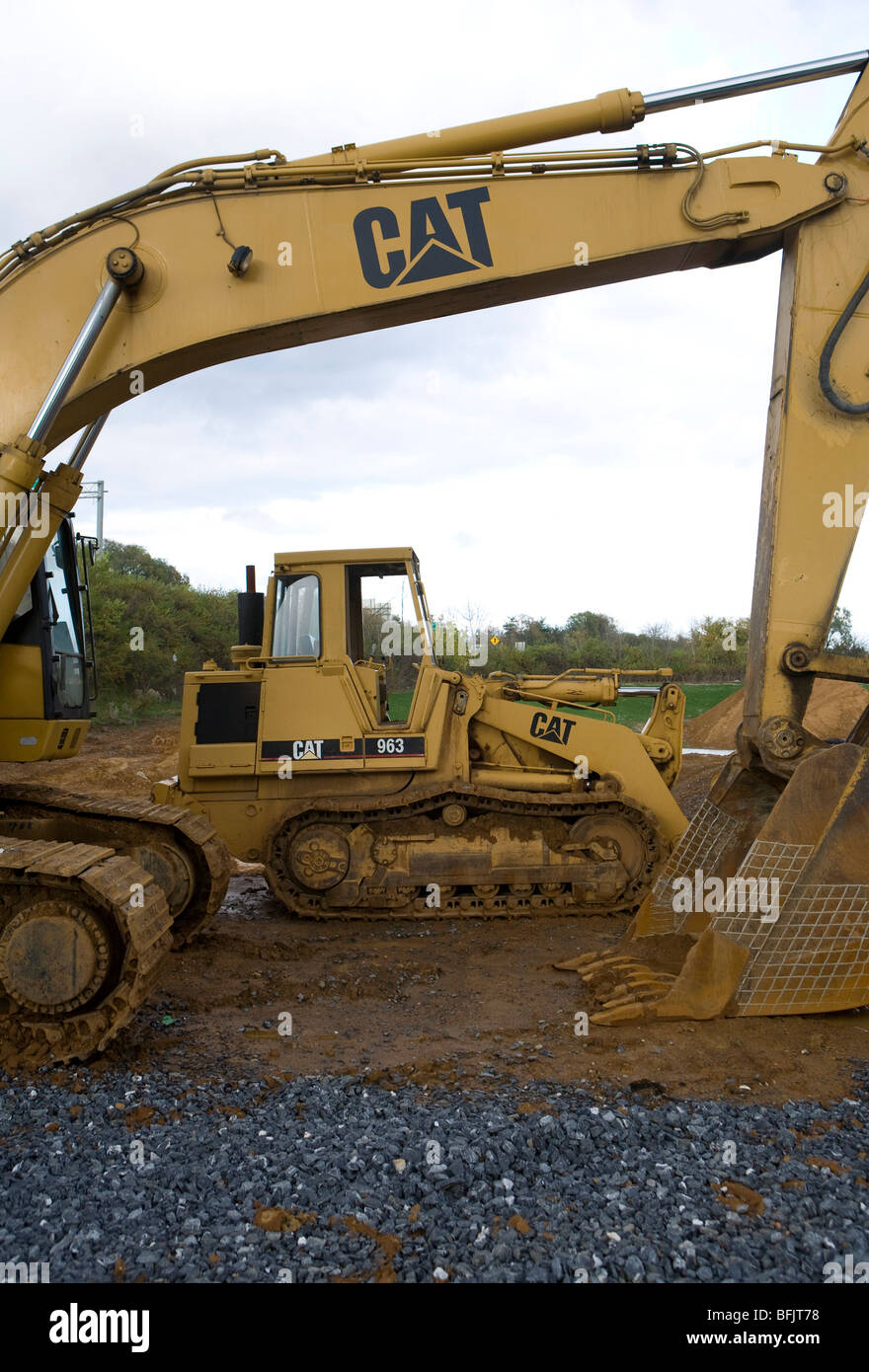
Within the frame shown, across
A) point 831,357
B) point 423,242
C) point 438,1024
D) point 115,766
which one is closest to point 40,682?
point 438,1024

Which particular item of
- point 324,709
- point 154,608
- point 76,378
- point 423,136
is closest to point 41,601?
point 76,378

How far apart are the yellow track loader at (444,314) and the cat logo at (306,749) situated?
1.46m

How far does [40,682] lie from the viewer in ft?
17.3

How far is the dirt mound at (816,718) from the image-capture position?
21453mm

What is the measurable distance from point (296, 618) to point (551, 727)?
8.51 ft

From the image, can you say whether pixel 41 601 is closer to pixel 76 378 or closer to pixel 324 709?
pixel 76 378

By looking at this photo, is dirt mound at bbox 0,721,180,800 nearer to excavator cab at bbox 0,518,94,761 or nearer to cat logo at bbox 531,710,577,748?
cat logo at bbox 531,710,577,748

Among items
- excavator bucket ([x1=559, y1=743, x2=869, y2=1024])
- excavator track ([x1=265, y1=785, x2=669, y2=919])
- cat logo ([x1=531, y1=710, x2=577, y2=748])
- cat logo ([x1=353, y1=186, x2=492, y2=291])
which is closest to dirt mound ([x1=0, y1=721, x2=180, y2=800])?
excavator track ([x1=265, y1=785, x2=669, y2=919])

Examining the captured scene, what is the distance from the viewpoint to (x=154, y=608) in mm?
27578

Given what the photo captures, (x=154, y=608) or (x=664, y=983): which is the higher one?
(x=154, y=608)

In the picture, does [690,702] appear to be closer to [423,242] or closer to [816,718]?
[816,718]

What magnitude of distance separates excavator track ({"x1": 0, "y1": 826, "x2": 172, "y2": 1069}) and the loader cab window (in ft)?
12.7
